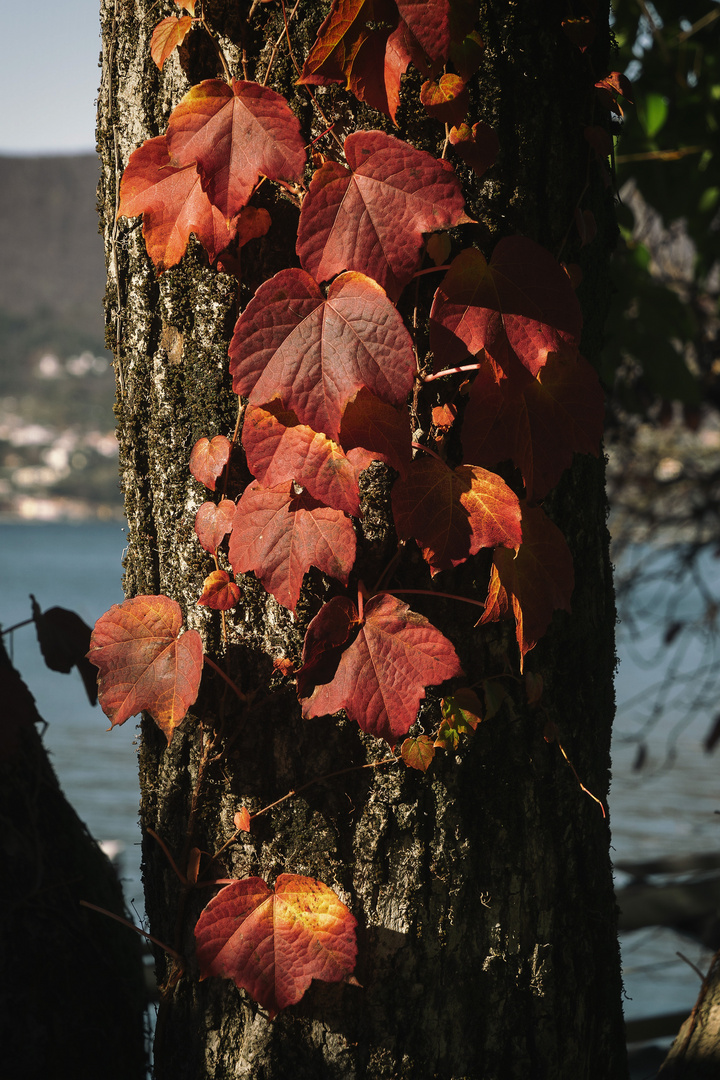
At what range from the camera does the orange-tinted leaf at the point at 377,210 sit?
2.46 feet

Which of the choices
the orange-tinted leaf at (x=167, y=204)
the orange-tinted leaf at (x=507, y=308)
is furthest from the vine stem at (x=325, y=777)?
the orange-tinted leaf at (x=167, y=204)

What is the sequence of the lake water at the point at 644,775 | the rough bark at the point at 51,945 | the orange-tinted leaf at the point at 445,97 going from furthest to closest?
1. the lake water at the point at 644,775
2. the rough bark at the point at 51,945
3. the orange-tinted leaf at the point at 445,97

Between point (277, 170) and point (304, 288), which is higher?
point (277, 170)

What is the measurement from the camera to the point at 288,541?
82 centimetres

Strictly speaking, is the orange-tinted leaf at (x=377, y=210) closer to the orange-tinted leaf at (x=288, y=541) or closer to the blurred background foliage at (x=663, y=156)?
the orange-tinted leaf at (x=288, y=541)

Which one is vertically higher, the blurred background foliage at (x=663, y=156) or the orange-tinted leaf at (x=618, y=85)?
the blurred background foliage at (x=663, y=156)

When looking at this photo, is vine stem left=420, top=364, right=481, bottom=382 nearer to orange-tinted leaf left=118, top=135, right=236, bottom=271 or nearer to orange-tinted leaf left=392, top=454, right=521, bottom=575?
orange-tinted leaf left=392, top=454, right=521, bottom=575

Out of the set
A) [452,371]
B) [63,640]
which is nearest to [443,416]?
[452,371]

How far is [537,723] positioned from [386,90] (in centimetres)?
72

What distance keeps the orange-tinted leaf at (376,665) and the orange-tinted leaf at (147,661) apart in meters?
0.16

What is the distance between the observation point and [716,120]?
2562 mm

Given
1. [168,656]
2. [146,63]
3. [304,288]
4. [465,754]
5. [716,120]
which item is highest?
[716,120]

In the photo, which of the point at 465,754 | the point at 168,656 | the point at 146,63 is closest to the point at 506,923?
the point at 465,754

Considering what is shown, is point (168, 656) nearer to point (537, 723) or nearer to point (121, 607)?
point (121, 607)
